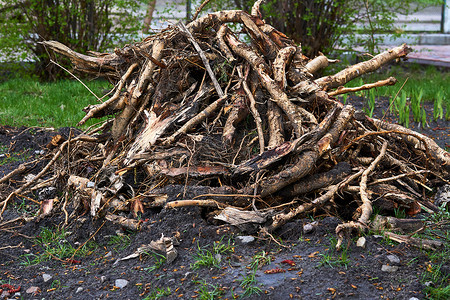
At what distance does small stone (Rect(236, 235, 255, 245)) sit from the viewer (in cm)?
290

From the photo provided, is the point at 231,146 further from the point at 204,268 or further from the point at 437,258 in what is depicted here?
the point at 437,258

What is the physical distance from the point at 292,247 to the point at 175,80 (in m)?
1.70

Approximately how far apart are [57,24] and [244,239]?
7.25 meters

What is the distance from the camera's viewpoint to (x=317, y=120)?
375 centimetres

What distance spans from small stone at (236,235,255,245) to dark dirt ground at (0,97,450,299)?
0.02m

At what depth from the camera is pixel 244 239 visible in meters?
2.91

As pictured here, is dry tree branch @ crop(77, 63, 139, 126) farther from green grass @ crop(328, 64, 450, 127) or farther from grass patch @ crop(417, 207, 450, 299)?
grass patch @ crop(417, 207, 450, 299)

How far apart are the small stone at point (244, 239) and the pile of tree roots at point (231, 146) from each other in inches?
2.8

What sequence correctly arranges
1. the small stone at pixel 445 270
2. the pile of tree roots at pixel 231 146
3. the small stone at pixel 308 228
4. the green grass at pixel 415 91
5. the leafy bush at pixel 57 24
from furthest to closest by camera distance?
1. the leafy bush at pixel 57 24
2. the green grass at pixel 415 91
3. the pile of tree roots at pixel 231 146
4. the small stone at pixel 308 228
5. the small stone at pixel 445 270

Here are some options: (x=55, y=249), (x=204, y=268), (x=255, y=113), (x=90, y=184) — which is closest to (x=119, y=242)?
(x=55, y=249)

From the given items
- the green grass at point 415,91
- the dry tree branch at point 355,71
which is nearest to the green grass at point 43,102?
the dry tree branch at point 355,71

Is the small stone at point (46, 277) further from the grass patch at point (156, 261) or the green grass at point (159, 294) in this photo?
the green grass at point (159, 294)

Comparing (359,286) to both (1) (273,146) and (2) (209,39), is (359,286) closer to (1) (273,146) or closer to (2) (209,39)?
(1) (273,146)

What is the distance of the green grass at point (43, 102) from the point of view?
6277 millimetres
